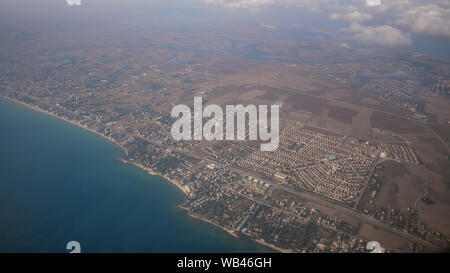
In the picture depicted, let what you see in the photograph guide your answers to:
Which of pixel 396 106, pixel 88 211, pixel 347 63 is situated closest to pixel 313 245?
pixel 88 211

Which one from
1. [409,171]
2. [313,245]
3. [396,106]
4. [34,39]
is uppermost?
[34,39]

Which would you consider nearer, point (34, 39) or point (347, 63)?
point (347, 63)

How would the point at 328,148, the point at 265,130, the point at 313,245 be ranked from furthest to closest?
the point at 265,130 → the point at 328,148 → the point at 313,245

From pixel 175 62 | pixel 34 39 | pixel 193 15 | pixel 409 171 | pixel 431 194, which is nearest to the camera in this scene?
pixel 431 194

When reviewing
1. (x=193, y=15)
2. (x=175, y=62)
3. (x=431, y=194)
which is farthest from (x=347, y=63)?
(x=193, y=15)

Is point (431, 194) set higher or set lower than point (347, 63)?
lower

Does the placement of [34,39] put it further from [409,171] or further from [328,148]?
[409,171]
